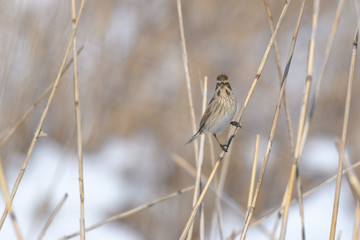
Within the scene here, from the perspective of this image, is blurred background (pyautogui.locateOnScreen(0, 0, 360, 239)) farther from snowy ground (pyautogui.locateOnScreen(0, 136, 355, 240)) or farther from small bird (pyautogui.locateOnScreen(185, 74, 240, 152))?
small bird (pyautogui.locateOnScreen(185, 74, 240, 152))

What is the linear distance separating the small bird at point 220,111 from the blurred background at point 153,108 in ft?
5.40

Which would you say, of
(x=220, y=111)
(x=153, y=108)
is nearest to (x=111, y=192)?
(x=153, y=108)

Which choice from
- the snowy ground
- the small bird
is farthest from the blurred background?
the small bird

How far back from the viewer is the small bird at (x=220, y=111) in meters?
2.63

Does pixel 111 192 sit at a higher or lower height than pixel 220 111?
higher

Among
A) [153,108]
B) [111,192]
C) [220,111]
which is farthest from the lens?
[153,108]

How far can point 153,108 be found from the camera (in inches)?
207

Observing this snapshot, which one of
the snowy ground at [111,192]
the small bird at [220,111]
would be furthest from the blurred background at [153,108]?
the small bird at [220,111]

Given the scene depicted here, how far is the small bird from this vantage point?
2627 mm

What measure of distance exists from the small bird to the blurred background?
64.8 inches

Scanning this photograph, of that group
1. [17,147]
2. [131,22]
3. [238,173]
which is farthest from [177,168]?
[131,22]

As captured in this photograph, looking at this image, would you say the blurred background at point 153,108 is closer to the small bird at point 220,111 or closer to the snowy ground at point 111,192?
the snowy ground at point 111,192

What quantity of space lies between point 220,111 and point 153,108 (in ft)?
8.57

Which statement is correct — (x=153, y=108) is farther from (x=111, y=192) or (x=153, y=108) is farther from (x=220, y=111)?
(x=220, y=111)
